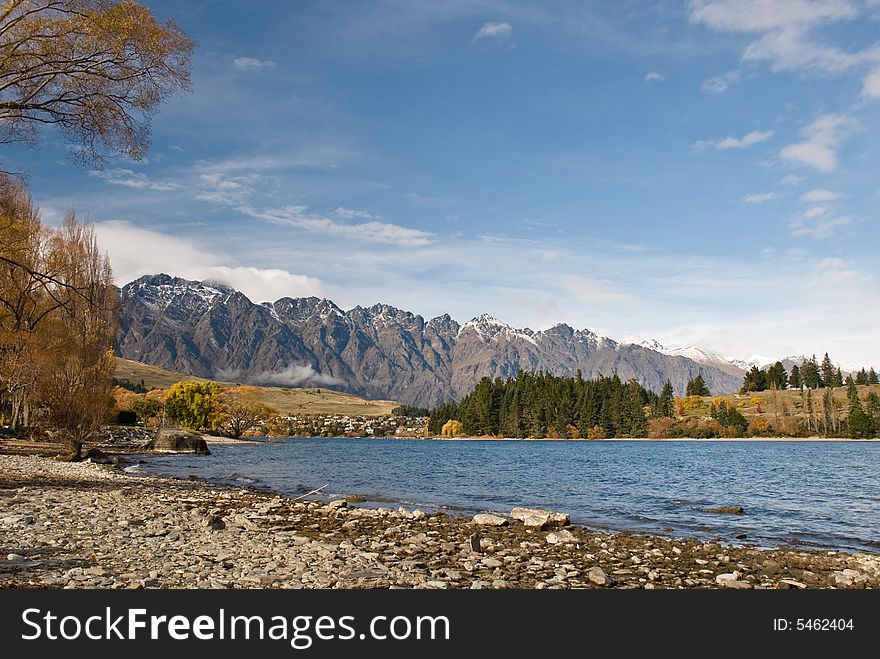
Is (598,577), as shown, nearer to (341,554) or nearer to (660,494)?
(341,554)

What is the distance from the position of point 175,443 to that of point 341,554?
6238 centimetres

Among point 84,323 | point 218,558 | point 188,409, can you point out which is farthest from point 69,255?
point 188,409

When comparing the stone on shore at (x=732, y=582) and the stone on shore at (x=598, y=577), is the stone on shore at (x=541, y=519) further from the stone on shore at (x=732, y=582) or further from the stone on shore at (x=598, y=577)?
the stone on shore at (x=732, y=582)

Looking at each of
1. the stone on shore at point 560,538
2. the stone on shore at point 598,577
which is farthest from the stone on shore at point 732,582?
the stone on shore at point 560,538

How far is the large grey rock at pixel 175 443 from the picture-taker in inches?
2689

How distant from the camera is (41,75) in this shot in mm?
12312

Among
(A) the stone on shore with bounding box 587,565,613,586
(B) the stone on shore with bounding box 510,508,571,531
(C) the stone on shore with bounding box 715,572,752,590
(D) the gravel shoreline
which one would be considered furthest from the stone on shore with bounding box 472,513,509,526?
(C) the stone on shore with bounding box 715,572,752,590

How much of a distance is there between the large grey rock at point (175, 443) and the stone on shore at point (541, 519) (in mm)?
58403

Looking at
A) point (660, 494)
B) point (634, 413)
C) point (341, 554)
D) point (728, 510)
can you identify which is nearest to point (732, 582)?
point (341, 554)

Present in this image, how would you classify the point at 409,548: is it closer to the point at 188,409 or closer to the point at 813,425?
the point at 188,409

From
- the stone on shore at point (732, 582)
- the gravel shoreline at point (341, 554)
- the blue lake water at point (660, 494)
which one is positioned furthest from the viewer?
the blue lake water at point (660, 494)

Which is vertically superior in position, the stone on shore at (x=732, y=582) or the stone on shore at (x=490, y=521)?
the stone on shore at (x=732, y=582)

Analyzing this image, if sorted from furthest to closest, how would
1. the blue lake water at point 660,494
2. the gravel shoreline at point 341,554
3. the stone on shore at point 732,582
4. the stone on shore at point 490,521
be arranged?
the blue lake water at point 660,494
the stone on shore at point 490,521
the stone on shore at point 732,582
the gravel shoreline at point 341,554

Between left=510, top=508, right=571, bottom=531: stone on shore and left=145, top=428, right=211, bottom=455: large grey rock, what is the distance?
192ft
